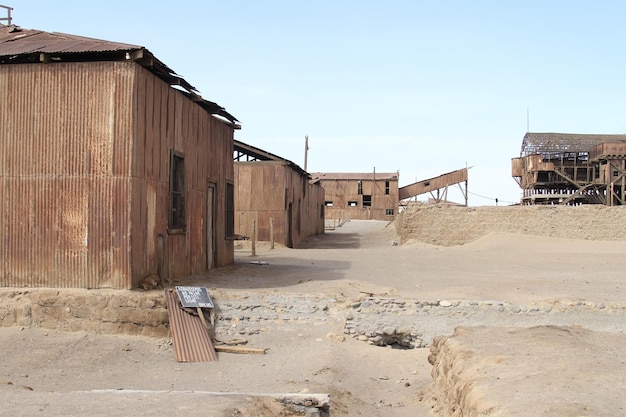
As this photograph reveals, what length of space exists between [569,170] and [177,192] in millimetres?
35503

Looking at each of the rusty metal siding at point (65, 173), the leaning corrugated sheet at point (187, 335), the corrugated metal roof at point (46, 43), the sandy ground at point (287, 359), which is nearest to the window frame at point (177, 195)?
the sandy ground at point (287, 359)

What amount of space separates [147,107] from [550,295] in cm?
892

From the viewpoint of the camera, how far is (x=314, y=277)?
14.6 meters

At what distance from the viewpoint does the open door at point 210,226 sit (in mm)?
15195

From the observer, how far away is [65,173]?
36.6 feet

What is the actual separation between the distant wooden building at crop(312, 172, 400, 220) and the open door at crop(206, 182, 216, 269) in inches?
1524

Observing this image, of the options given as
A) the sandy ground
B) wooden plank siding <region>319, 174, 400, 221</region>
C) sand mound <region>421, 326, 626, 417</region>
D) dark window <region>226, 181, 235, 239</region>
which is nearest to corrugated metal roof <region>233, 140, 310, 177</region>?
dark window <region>226, 181, 235, 239</region>

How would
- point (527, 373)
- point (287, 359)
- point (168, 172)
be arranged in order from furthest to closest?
point (168, 172) < point (287, 359) < point (527, 373)

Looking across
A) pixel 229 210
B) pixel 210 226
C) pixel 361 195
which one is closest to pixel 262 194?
pixel 229 210

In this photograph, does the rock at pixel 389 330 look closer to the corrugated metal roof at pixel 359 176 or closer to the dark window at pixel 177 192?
the dark window at pixel 177 192

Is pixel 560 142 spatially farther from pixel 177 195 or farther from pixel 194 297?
pixel 194 297

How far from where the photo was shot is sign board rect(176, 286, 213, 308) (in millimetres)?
11141

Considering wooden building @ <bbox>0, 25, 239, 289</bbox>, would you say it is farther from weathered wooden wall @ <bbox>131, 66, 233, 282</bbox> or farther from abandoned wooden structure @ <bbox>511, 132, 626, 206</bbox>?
abandoned wooden structure @ <bbox>511, 132, 626, 206</bbox>

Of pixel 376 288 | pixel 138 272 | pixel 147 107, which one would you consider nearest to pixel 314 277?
pixel 376 288
